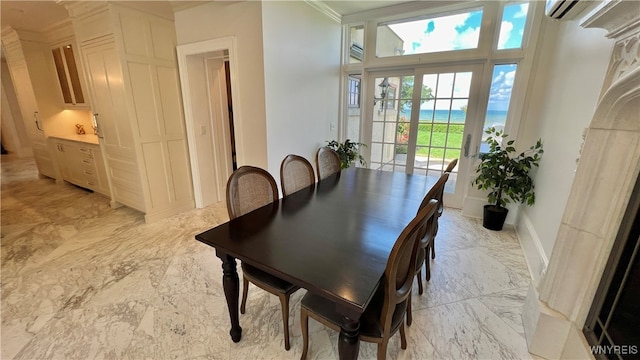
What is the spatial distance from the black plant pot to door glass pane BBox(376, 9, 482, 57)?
192cm

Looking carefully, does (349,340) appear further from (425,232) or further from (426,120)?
(426,120)

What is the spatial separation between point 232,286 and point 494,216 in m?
2.91

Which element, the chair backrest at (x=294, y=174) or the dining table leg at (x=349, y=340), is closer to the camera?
the dining table leg at (x=349, y=340)

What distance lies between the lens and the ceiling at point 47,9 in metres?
2.74

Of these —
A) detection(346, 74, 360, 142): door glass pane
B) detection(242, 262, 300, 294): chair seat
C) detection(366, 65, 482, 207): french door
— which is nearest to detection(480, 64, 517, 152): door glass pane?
detection(366, 65, 482, 207): french door

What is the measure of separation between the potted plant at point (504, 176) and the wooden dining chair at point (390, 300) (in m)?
2.13

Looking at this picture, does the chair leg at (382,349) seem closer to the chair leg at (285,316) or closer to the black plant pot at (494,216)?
the chair leg at (285,316)

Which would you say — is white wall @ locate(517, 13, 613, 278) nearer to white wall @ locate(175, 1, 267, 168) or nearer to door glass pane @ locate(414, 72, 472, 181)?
door glass pane @ locate(414, 72, 472, 181)

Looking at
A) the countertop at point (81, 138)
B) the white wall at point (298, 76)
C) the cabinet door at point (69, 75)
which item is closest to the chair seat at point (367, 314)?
the white wall at point (298, 76)

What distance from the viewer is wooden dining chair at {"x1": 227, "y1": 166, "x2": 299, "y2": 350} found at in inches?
56.5

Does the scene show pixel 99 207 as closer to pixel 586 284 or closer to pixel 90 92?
pixel 90 92

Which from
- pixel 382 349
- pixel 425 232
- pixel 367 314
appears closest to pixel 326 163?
pixel 425 232

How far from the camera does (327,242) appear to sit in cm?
127

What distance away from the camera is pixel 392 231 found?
1.38 m
